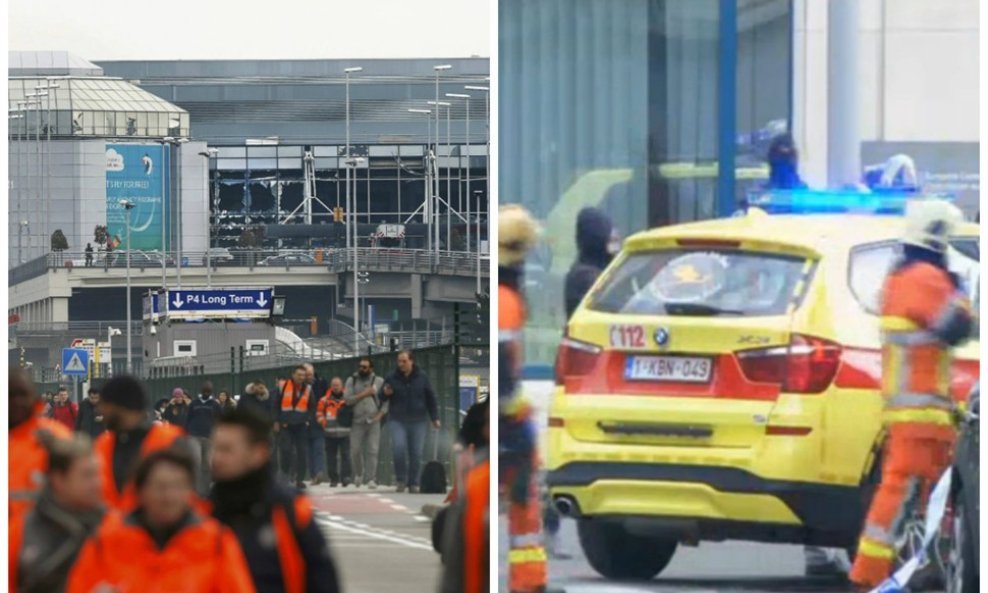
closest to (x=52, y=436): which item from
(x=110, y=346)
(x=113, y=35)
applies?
(x=110, y=346)

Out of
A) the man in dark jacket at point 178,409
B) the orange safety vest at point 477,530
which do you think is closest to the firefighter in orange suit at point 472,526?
the orange safety vest at point 477,530

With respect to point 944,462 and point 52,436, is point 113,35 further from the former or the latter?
point 944,462

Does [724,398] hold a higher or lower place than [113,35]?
lower

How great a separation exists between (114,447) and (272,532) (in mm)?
884

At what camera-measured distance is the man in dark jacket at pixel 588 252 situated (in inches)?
222

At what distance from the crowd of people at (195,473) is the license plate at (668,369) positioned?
23.6 inches

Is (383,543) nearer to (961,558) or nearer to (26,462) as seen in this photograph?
(26,462)

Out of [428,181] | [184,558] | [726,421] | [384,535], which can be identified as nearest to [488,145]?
[428,181]

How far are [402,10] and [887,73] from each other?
143cm

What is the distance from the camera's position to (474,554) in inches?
220

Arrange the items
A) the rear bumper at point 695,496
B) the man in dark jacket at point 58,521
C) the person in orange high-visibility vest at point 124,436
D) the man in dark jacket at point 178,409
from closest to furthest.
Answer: the man in dark jacket at point 58,521 < the person in orange high-visibility vest at point 124,436 < the man in dark jacket at point 178,409 < the rear bumper at point 695,496

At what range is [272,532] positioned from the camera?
175 inches

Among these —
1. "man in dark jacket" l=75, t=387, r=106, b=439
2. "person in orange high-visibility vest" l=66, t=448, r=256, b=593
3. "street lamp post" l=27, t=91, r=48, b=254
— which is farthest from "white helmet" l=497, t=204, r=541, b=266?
"person in orange high-visibility vest" l=66, t=448, r=256, b=593

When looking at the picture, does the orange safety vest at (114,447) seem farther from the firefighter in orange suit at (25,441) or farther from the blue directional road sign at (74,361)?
the blue directional road sign at (74,361)
